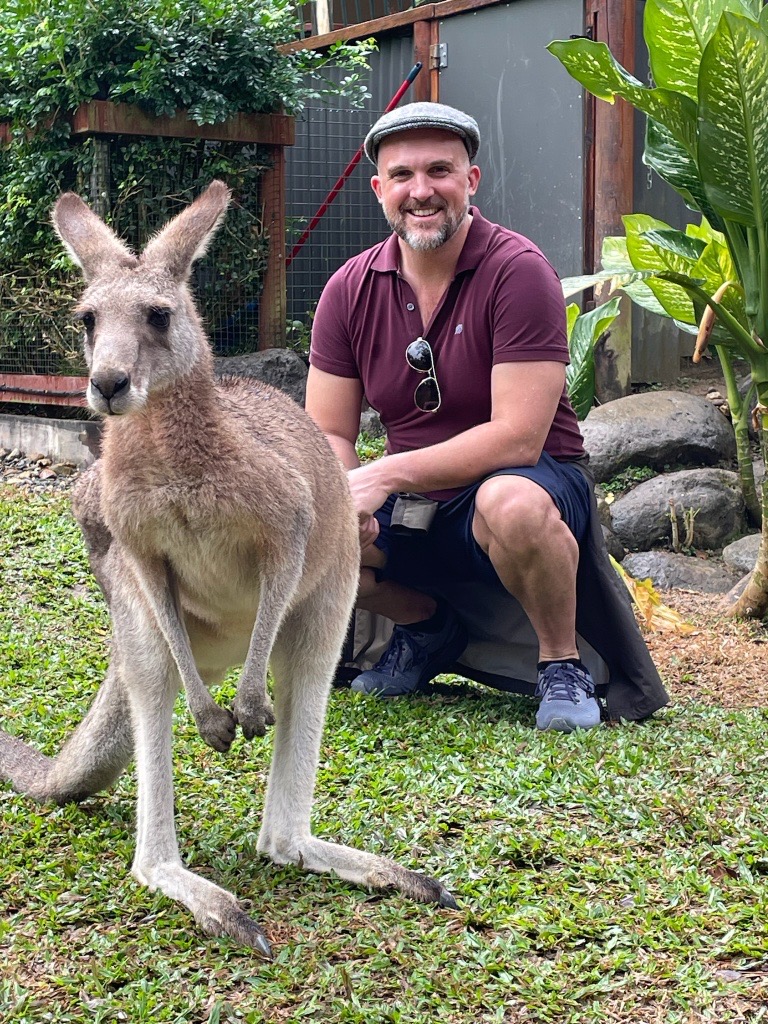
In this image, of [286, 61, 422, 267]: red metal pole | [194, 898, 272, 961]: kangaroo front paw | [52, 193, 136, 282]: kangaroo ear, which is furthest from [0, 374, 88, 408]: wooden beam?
[194, 898, 272, 961]: kangaroo front paw

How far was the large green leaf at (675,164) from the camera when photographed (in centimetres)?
485

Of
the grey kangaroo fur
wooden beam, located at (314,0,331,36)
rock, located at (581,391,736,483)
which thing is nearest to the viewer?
the grey kangaroo fur

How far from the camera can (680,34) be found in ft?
15.3

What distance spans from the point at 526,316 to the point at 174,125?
393cm

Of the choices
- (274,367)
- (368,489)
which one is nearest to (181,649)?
(368,489)

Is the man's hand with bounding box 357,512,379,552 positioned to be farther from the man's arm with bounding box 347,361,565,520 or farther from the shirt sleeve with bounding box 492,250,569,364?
the shirt sleeve with bounding box 492,250,569,364

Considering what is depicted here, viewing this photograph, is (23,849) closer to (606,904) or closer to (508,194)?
(606,904)

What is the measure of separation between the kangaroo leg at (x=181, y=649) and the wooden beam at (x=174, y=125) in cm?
484

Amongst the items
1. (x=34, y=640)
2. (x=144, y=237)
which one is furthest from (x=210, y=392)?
(x=144, y=237)

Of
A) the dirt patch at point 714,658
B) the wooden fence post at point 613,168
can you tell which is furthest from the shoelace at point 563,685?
the wooden fence post at point 613,168

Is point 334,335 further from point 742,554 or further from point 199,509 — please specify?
point 742,554

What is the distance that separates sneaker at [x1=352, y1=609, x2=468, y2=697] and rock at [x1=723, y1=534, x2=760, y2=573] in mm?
2375

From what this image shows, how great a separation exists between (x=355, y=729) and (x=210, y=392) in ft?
4.85

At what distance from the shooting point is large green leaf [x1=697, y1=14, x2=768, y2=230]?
4180 millimetres
